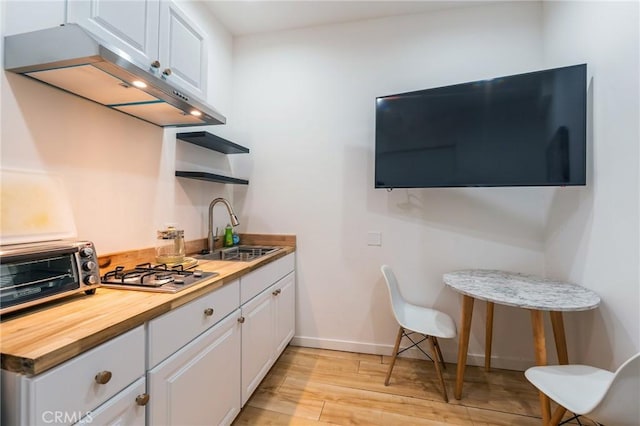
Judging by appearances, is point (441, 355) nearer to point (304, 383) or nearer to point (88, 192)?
point (304, 383)

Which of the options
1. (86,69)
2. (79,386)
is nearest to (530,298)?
(79,386)

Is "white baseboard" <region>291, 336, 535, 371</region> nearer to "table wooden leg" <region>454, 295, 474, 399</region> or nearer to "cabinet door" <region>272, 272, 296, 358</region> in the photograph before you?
"cabinet door" <region>272, 272, 296, 358</region>

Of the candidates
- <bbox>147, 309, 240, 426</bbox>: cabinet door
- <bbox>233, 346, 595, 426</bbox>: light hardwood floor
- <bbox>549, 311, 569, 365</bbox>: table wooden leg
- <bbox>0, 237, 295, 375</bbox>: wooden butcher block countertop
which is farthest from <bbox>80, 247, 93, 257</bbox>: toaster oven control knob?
<bbox>549, 311, 569, 365</bbox>: table wooden leg

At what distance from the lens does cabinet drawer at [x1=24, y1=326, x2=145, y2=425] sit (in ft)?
2.17

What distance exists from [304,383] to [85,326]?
5.28 ft

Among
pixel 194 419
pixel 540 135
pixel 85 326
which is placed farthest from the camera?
pixel 540 135

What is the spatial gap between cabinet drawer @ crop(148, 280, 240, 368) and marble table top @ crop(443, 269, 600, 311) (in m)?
1.35

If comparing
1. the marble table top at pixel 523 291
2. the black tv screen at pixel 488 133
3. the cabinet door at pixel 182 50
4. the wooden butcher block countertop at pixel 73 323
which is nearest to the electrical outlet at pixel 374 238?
the black tv screen at pixel 488 133

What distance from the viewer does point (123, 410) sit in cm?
Answer: 89

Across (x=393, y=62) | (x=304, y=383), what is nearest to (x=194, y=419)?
(x=304, y=383)

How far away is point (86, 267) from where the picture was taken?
111 centimetres

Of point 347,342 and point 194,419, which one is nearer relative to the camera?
point 194,419

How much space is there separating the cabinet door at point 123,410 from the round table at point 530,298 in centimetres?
162

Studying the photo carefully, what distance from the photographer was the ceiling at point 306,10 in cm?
228
